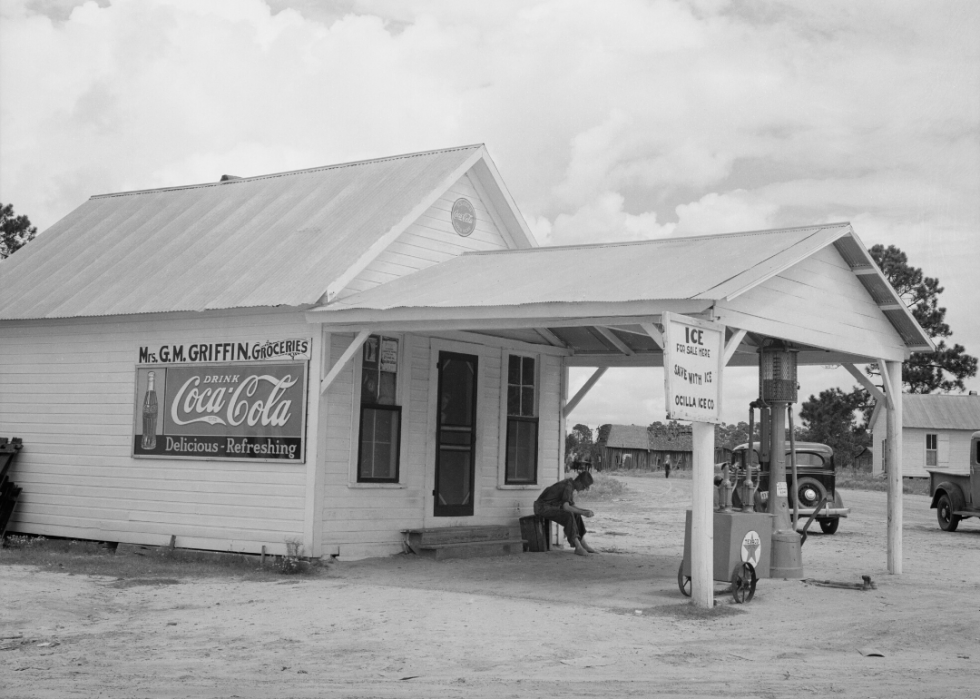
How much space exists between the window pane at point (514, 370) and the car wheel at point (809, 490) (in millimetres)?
7662

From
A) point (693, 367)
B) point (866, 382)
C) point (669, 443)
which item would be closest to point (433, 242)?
point (866, 382)

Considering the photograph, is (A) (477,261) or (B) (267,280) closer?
(B) (267,280)

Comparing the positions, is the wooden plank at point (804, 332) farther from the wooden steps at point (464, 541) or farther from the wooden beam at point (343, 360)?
the wooden steps at point (464, 541)

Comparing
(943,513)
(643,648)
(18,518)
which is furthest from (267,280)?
(943,513)

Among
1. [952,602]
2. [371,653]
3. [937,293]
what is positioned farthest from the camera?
[937,293]

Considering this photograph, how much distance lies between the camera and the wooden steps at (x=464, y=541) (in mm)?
14922

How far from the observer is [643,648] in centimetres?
901

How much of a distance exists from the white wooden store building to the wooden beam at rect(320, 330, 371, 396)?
3cm

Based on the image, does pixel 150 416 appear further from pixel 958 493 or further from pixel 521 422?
pixel 958 493

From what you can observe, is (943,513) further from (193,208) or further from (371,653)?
(371,653)

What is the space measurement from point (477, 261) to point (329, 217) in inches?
86.7

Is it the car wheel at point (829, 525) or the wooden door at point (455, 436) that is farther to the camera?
the car wheel at point (829, 525)

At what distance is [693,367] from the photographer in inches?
421

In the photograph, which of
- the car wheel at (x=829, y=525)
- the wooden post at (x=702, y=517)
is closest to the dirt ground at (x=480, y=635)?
the wooden post at (x=702, y=517)
